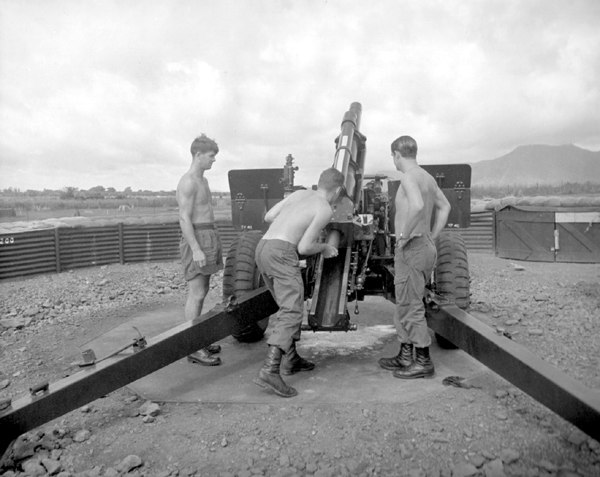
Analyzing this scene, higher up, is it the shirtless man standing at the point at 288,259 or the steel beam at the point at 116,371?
the shirtless man standing at the point at 288,259

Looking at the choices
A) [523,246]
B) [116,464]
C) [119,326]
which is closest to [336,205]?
[116,464]

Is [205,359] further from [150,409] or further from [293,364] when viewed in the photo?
[150,409]

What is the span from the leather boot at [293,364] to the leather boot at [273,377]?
0.45 meters

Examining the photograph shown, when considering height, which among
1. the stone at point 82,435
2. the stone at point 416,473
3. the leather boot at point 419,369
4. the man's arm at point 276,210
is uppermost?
the man's arm at point 276,210

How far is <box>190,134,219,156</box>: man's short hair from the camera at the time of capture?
13.6ft

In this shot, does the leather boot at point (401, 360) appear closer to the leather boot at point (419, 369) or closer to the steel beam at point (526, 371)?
the leather boot at point (419, 369)

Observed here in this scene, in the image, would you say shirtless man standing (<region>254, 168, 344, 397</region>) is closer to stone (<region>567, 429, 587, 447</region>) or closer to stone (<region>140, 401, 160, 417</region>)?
stone (<region>140, 401, 160, 417</region>)

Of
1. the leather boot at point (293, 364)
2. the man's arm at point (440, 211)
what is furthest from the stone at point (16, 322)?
the man's arm at point (440, 211)

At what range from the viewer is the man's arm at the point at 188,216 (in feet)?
13.3

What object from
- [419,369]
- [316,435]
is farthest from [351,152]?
[316,435]

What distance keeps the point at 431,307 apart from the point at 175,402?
174 cm

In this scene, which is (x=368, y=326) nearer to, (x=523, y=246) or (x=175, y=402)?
(x=175, y=402)

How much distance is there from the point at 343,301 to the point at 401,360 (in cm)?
60

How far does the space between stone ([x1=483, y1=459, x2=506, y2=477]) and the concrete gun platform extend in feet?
2.72
